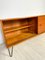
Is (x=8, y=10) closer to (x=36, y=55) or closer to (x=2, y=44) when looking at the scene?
(x=2, y=44)

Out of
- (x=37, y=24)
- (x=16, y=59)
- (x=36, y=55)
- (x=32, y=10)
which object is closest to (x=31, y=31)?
(x=37, y=24)

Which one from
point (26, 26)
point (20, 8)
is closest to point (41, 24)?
point (26, 26)

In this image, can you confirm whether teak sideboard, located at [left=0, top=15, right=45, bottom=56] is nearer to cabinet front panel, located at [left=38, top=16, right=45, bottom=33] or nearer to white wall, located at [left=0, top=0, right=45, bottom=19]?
cabinet front panel, located at [left=38, top=16, right=45, bottom=33]

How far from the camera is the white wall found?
195 cm

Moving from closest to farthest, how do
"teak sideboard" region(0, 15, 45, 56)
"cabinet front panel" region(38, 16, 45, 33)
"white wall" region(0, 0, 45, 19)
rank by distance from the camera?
1. "white wall" region(0, 0, 45, 19)
2. "teak sideboard" region(0, 15, 45, 56)
3. "cabinet front panel" region(38, 16, 45, 33)

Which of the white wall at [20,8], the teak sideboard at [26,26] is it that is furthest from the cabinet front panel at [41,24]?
the white wall at [20,8]

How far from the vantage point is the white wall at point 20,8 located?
6.39ft

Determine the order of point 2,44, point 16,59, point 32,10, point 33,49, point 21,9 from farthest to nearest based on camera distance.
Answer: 1. point 32,10
2. point 21,9
3. point 2,44
4. point 33,49
5. point 16,59

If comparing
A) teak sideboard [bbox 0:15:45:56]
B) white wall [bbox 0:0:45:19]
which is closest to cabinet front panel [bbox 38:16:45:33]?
teak sideboard [bbox 0:15:45:56]

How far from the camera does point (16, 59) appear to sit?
4.72ft

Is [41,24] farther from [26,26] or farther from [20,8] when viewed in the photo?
[20,8]

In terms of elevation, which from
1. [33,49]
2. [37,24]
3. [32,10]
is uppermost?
[32,10]

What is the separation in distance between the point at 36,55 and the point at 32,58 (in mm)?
122

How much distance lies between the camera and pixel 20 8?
2256 mm
